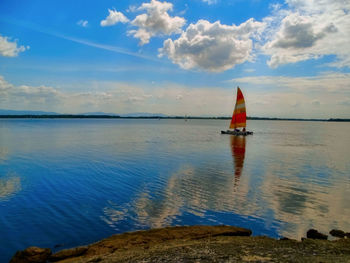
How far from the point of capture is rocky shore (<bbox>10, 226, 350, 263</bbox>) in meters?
9.55

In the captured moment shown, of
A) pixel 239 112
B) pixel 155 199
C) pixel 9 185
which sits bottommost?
pixel 9 185

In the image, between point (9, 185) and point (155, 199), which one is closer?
point (155, 199)

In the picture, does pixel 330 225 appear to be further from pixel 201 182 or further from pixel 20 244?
pixel 20 244

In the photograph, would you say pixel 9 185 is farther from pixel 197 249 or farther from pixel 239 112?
pixel 239 112

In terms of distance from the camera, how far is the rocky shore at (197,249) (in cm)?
955

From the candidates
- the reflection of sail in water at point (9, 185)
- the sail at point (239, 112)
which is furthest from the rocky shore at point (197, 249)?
the sail at point (239, 112)

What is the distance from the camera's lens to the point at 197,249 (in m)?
10.3

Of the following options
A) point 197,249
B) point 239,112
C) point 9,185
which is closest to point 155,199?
point 197,249

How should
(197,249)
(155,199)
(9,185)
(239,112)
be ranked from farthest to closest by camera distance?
(239,112) → (9,185) → (155,199) → (197,249)

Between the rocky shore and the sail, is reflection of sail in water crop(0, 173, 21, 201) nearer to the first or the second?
the rocky shore

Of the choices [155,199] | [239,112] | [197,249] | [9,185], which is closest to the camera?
[197,249]

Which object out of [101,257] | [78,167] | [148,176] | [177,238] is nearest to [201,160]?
[148,176]

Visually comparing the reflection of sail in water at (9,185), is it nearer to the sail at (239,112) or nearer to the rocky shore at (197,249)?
the rocky shore at (197,249)

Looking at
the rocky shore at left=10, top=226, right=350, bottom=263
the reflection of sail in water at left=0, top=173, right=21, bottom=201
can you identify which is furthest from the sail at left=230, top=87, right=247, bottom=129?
the rocky shore at left=10, top=226, right=350, bottom=263
